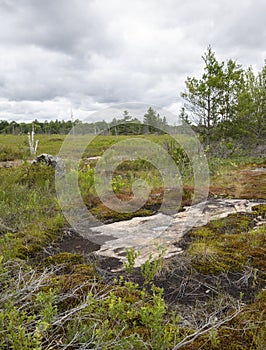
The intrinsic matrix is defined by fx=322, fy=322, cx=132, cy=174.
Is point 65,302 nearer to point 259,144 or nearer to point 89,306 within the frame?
point 89,306

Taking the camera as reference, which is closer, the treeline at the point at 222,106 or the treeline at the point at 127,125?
the treeline at the point at 127,125

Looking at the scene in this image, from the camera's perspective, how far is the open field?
89.0 inches

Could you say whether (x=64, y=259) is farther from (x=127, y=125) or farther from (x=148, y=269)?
(x=127, y=125)

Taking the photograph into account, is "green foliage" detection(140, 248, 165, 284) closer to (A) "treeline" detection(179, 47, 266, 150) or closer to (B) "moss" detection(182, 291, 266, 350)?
(B) "moss" detection(182, 291, 266, 350)

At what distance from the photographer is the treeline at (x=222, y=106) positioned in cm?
1742

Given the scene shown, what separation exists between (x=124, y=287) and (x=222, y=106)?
1639 centimetres

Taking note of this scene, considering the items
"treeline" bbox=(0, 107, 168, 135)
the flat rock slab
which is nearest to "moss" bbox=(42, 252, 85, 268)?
the flat rock slab

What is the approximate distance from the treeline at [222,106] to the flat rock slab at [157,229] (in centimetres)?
1074

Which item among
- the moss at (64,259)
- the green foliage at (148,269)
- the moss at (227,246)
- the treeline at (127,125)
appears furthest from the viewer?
the treeline at (127,125)

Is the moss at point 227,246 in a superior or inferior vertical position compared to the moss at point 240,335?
superior

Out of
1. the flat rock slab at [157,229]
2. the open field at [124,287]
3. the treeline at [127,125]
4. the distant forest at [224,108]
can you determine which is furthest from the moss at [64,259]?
the distant forest at [224,108]

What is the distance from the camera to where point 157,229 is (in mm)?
5676

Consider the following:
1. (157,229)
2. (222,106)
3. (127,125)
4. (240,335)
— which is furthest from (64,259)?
(222,106)

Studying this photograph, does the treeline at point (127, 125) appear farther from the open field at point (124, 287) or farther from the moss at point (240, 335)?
the moss at point (240, 335)
